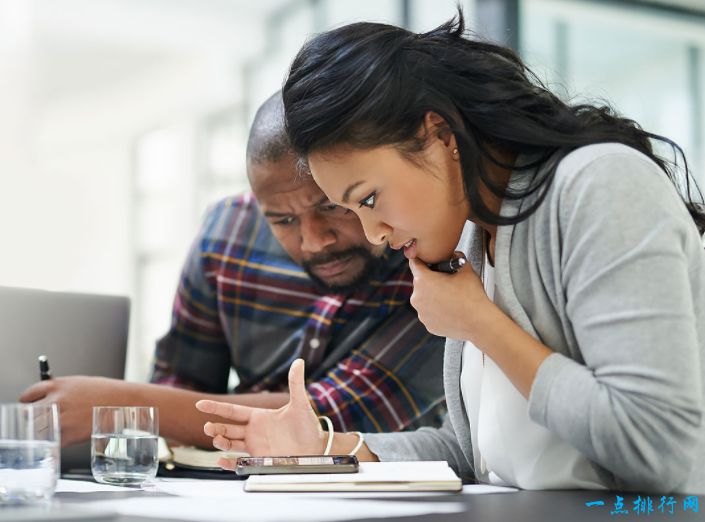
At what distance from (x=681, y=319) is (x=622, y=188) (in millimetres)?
170

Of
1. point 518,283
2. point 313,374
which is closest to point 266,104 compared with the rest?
point 313,374

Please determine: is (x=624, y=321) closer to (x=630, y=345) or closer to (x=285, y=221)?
(x=630, y=345)

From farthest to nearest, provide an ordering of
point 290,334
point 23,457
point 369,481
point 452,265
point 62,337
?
point 290,334 → point 62,337 → point 452,265 → point 369,481 → point 23,457

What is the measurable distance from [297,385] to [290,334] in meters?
0.78

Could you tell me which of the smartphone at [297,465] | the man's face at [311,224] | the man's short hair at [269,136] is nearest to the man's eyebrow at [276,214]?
the man's face at [311,224]

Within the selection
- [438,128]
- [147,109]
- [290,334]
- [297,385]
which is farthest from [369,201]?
[147,109]

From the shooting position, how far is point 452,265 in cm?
133

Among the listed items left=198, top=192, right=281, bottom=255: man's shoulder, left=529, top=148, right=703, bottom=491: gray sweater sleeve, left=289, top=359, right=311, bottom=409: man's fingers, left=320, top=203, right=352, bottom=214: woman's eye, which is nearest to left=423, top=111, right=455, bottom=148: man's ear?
left=529, top=148, right=703, bottom=491: gray sweater sleeve

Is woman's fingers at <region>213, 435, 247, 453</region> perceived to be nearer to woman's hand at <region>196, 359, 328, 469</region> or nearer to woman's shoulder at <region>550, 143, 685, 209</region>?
woman's hand at <region>196, 359, 328, 469</region>

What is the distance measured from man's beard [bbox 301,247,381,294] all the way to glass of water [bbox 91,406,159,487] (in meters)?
0.68

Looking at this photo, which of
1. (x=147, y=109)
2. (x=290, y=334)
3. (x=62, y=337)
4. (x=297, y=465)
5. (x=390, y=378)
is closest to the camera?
(x=297, y=465)

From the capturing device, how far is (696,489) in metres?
1.21

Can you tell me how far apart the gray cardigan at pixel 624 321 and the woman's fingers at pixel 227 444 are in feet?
1.77

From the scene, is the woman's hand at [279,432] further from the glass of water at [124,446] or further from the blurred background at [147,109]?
the blurred background at [147,109]
